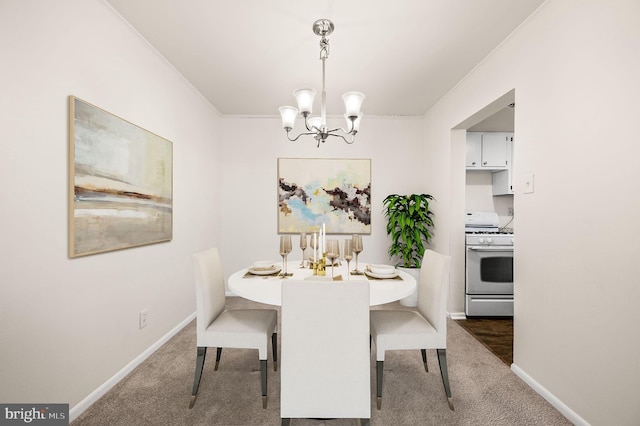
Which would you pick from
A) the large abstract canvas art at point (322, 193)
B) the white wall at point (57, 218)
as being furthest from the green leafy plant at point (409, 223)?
the white wall at point (57, 218)

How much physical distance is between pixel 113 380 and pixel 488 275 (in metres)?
3.55

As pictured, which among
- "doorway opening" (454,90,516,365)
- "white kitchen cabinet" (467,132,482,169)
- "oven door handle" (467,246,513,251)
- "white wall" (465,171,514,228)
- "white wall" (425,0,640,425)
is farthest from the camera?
"white wall" (465,171,514,228)

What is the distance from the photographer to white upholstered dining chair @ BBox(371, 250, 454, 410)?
1.72m

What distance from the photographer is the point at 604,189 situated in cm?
147

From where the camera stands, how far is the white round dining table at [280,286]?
151cm

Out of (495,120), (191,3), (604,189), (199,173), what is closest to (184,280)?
(199,173)

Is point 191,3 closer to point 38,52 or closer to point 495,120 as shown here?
point 38,52

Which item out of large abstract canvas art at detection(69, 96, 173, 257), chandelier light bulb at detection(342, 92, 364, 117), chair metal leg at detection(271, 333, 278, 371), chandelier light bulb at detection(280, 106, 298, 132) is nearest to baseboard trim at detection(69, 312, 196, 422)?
large abstract canvas art at detection(69, 96, 173, 257)

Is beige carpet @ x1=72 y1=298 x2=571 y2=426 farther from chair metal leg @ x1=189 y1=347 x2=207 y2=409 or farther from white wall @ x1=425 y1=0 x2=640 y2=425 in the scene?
white wall @ x1=425 y1=0 x2=640 y2=425

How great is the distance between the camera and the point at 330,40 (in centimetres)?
223

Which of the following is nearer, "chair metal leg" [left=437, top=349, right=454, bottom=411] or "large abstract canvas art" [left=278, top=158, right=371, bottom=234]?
"chair metal leg" [left=437, top=349, right=454, bottom=411]

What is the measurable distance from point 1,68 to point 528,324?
330cm

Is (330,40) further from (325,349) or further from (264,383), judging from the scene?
(264,383)

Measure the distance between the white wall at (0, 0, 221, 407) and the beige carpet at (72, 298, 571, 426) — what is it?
0.25 metres
